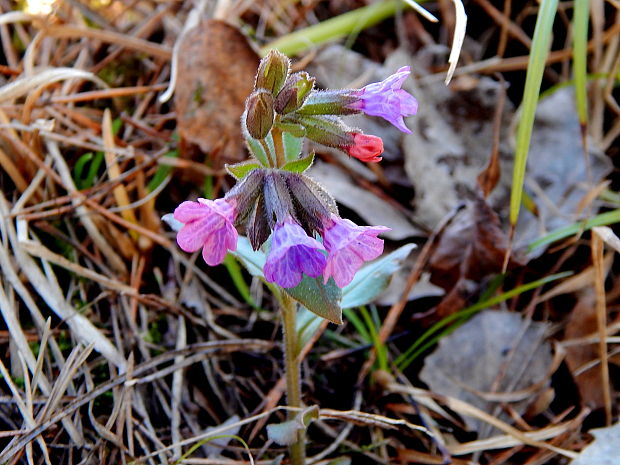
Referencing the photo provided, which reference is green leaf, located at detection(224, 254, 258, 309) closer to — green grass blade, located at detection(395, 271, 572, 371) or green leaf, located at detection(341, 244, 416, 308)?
green leaf, located at detection(341, 244, 416, 308)

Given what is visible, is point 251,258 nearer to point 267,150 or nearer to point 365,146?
point 267,150

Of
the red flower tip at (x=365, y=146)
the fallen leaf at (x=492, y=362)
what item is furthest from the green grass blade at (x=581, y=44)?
the red flower tip at (x=365, y=146)

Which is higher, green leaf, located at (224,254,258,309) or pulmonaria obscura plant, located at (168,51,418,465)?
pulmonaria obscura plant, located at (168,51,418,465)

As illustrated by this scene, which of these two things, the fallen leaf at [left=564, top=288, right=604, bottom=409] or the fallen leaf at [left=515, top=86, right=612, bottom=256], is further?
the fallen leaf at [left=515, top=86, right=612, bottom=256]

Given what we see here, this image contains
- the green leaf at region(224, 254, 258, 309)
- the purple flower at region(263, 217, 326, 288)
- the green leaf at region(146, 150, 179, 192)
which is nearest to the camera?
the purple flower at region(263, 217, 326, 288)

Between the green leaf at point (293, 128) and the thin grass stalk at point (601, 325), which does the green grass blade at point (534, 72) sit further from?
the green leaf at point (293, 128)

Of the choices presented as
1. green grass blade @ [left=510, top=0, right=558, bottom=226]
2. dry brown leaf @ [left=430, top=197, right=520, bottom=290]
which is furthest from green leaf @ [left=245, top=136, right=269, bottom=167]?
dry brown leaf @ [left=430, top=197, right=520, bottom=290]

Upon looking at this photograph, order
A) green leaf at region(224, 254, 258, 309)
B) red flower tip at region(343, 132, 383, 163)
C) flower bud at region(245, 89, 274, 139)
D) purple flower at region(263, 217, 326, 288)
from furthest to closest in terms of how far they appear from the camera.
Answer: green leaf at region(224, 254, 258, 309)
red flower tip at region(343, 132, 383, 163)
flower bud at region(245, 89, 274, 139)
purple flower at region(263, 217, 326, 288)

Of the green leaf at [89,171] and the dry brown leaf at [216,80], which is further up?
the dry brown leaf at [216,80]
